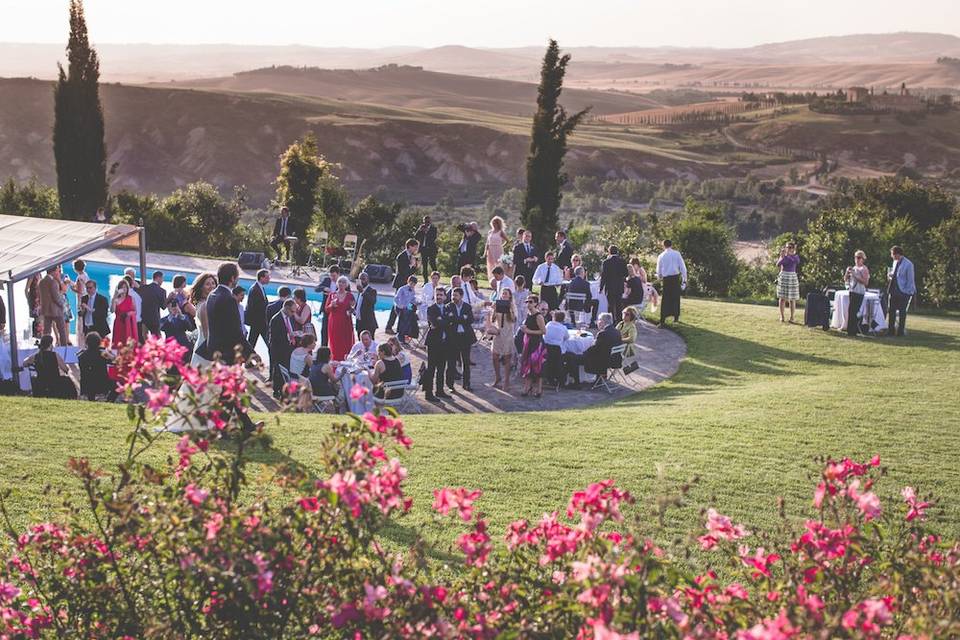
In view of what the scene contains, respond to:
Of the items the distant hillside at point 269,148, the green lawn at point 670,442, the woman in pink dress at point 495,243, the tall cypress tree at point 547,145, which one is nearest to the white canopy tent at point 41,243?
the green lawn at point 670,442

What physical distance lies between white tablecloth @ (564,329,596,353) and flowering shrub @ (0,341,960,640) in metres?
10.0

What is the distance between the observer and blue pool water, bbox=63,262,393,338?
2045 centimetres

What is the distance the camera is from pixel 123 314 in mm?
13789

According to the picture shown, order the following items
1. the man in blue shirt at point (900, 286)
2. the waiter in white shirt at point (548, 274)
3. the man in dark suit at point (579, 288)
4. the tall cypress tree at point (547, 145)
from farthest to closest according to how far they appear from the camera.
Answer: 1. the tall cypress tree at point (547, 145)
2. the waiter in white shirt at point (548, 274)
3. the man in dark suit at point (579, 288)
4. the man in blue shirt at point (900, 286)

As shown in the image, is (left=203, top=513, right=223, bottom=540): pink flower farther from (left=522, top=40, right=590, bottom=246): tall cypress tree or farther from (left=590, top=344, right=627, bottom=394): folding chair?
(left=522, top=40, right=590, bottom=246): tall cypress tree

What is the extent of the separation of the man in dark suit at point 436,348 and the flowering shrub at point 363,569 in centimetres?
900

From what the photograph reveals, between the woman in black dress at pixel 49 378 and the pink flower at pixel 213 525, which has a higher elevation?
the pink flower at pixel 213 525

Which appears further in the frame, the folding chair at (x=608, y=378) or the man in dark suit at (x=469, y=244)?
the man in dark suit at (x=469, y=244)

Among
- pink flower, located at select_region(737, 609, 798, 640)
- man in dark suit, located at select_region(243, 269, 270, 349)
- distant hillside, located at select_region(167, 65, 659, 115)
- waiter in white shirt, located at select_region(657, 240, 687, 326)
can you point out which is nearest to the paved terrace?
waiter in white shirt, located at select_region(657, 240, 687, 326)

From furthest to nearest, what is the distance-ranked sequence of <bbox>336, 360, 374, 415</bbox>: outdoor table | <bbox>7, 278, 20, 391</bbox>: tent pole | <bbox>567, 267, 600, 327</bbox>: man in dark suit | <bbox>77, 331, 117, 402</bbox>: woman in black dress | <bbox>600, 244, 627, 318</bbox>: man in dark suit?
<bbox>600, 244, 627, 318</bbox>: man in dark suit < <bbox>567, 267, 600, 327</bbox>: man in dark suit < <bbox>7, 278, 20, 391</bbox>: tent pole < <bbox>77, 331, 117, 402</bbox>: woman in black dress < <bbox>336, 360, 374, 415</bbox>: outdoor table

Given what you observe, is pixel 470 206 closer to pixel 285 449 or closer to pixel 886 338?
pixel 886 338

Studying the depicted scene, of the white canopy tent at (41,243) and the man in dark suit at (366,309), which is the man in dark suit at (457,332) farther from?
the white canopy tent at (41,243)

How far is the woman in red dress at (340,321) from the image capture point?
14.3 metres

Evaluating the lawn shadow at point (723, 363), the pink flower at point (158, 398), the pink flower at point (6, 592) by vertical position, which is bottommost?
the lawn shadow at point (723, 363)
